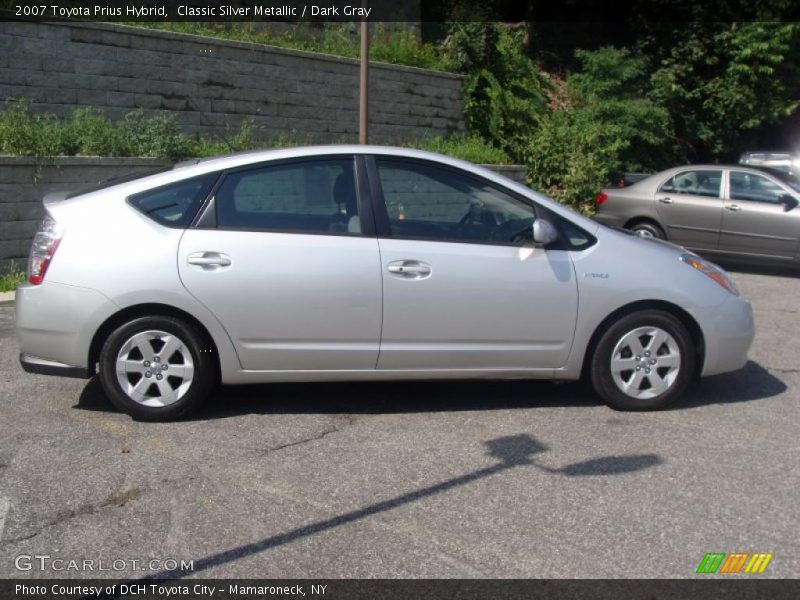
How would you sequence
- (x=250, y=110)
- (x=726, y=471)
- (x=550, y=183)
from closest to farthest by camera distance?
(x=726, y=471), (x=250, y=110), (x=550, y=183)

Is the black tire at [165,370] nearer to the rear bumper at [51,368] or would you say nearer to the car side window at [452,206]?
the rear bumper at [51,368]

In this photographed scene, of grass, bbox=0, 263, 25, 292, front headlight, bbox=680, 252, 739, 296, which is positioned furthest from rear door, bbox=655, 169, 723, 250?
grass, bbox=0, 263, 25, 292

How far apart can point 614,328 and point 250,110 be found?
8.82m

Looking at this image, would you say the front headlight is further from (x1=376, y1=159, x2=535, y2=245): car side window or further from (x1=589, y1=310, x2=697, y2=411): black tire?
(x1=376, y1=159, x2=535, y2=245): car side window

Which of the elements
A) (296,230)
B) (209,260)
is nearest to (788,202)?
(296,230)

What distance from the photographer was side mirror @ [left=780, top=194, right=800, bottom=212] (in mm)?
11594

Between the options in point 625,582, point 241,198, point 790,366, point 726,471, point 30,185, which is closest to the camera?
point 625,582

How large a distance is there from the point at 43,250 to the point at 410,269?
221 cm

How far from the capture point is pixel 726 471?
477cm

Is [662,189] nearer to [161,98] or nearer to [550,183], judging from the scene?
[550,183]

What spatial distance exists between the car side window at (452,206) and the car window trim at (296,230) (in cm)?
14

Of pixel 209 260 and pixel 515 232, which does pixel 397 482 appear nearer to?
pixel 209 260

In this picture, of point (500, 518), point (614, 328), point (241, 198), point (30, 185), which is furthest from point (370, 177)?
point (30, 185)

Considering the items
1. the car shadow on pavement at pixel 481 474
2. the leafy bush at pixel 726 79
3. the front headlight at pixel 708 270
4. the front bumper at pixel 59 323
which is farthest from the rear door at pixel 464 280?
the leafy bush at pixel 726 79
